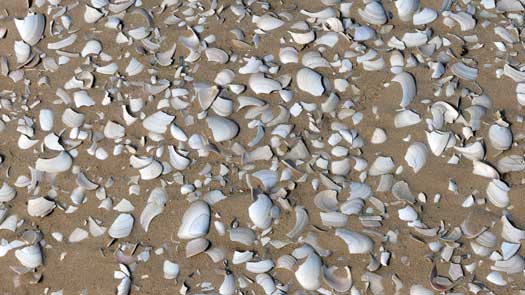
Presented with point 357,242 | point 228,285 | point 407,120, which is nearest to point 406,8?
point 407,120

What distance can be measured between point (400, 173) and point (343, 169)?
15 cm

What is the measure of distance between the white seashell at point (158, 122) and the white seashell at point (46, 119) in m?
0.25

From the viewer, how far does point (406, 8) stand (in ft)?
6.28

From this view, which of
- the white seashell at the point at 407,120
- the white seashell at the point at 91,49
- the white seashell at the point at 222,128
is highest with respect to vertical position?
the white seashell at the point at 91,49

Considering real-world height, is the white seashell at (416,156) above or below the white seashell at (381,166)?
above

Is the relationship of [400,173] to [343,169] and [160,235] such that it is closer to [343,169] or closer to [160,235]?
[343,169]

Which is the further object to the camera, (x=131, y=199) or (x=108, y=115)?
(x=108, y=115)

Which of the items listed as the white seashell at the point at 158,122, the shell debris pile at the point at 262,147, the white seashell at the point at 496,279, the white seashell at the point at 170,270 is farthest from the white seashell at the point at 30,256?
the white seashell at the point at 496,279

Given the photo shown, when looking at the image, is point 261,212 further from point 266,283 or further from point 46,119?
point 46,119

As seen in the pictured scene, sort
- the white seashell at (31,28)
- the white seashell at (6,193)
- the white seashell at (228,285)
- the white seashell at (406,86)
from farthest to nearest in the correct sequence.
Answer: the white seashell at (31,28) < the white seashell at (406,86) < the white seashell at (6,193) < the white seashell at (228,285)

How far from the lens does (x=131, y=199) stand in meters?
1.66

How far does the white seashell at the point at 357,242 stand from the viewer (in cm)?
159

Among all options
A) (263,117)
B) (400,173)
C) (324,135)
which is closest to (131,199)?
(263,117)

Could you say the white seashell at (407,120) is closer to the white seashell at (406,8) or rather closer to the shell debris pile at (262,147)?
the shell debris pile at (262,147)
